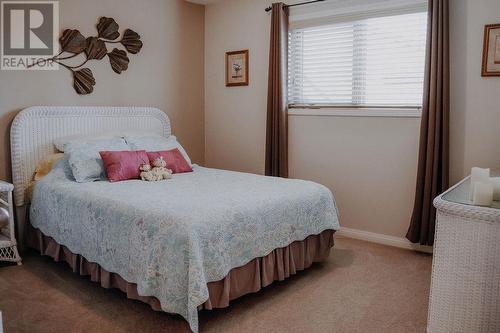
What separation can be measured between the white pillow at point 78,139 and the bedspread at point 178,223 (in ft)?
0.73

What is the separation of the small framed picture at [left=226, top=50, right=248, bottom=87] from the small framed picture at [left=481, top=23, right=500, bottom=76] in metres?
2.33

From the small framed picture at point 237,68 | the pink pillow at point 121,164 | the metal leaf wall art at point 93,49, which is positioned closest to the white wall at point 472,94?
the small framed picture at point 237,68

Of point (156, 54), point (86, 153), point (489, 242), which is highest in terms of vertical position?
point (156, 54)

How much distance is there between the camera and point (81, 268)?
3.02 metres

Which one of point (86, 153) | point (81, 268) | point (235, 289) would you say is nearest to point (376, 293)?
point (235, 289)

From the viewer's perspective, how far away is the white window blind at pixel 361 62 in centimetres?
369

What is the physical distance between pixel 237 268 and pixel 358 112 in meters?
2.06

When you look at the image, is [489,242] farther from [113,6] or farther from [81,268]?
[113,6]

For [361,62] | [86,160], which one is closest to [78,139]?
[86,160]

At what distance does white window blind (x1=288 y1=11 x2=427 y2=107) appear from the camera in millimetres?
3693

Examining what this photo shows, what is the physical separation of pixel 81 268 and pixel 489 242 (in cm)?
251

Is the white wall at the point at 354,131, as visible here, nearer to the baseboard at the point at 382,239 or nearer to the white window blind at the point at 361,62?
the baseboard at the point at 382,239

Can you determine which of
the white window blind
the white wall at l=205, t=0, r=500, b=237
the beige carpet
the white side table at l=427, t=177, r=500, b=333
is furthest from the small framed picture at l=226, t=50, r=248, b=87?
the white side table at l=427, t=177, r=500, b=333

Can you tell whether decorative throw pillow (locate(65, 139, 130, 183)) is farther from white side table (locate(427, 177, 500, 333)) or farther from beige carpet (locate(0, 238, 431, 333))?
white side table (locate(427, 177, 500, 333))
